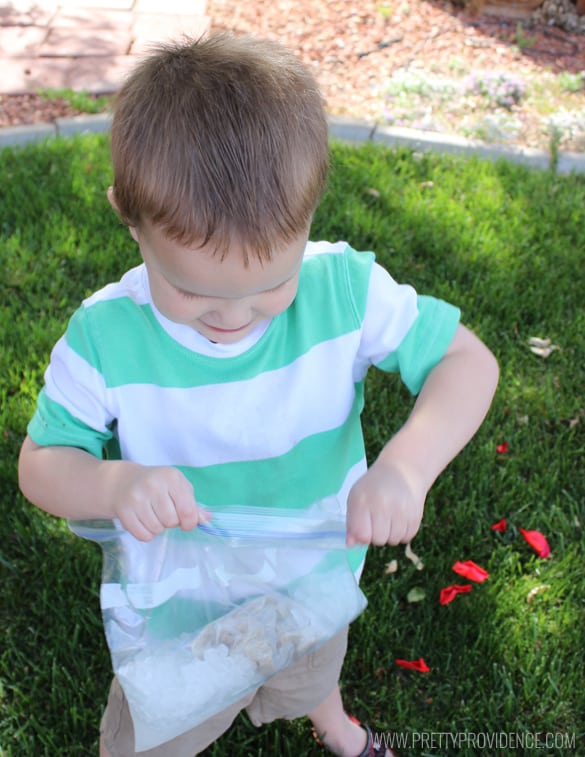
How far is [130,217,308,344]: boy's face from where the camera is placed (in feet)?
3.60

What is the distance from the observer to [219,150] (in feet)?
3.46

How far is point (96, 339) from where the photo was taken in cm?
135

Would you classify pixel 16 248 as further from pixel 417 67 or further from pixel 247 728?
pixel 417 67

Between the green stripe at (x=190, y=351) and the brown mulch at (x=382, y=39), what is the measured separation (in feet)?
9.73

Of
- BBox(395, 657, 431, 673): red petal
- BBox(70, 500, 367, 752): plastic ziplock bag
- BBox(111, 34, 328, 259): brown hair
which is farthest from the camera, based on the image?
BBox(395, 657, 431, 673): red petal

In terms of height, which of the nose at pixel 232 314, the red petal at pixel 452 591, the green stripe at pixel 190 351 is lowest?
the red petal at pixel 452 591

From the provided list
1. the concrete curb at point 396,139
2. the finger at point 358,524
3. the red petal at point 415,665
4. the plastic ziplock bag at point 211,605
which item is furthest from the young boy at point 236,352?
the concrete curb at point 396,139

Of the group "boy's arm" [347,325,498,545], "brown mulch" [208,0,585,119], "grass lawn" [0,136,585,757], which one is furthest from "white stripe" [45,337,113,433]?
"brown mulch" [208,0,585,119]

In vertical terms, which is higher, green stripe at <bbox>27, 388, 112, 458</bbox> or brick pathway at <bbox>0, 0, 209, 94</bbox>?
green stripe at <bbox>27, 388, 112, 458</bbox>

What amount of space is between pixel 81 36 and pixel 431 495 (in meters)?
3.45

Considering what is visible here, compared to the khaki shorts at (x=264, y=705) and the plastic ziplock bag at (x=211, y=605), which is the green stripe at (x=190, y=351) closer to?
the plastic ziplock bag at (x=211, y=605)

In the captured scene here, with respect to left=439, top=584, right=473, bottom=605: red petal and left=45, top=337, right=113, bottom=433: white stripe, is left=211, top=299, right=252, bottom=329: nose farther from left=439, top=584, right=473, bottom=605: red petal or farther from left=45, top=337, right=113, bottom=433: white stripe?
left=439, top=584, right=473, bottom=605: red petal

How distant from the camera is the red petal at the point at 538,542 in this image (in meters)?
2.16

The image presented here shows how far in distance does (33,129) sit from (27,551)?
2.32 metres
